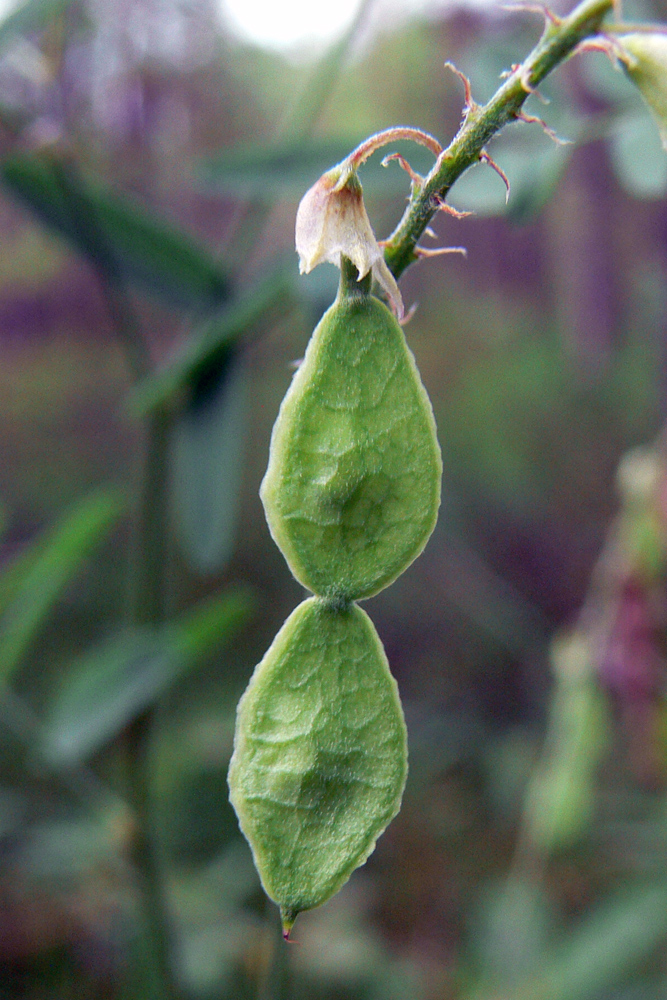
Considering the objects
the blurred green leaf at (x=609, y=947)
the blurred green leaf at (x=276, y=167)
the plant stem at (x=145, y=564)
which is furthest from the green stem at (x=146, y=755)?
the blurred green leaf at (x=609, y=947)

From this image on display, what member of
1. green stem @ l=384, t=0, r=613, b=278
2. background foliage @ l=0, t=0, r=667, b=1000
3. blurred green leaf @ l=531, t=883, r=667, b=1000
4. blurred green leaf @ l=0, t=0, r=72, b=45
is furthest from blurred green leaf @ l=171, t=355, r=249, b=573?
blurred green leaf @ l=531, t=883, r=667, b=1000

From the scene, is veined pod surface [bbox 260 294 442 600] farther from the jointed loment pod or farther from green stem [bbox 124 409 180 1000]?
green stem [bbox 124 409 180 1000]

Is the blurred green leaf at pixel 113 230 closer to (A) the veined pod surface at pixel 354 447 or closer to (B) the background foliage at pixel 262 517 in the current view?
(B) the background foliage at pixel 262 517

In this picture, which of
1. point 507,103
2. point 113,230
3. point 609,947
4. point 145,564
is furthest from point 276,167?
point 609,947

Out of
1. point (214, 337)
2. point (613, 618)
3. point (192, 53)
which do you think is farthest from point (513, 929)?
point (192, 53)

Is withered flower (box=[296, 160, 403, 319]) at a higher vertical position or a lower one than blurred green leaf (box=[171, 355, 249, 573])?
higher

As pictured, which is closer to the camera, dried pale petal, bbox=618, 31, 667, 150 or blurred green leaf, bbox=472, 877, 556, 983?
dried pale petal, bbox=618, 31, 667, 150

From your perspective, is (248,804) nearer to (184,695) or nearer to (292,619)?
(292,619)

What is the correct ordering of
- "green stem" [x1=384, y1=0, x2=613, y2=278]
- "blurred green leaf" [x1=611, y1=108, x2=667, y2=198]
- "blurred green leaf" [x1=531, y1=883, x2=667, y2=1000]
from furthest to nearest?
"blurred green leaf" [x1=531, y1=883, x2=667, y2=1000]
"blurred green leaf" [x1=611, y1=108, x2=667, y2=198]
"green stem" [x1=384, y1=0, x2=613, y2=278]
